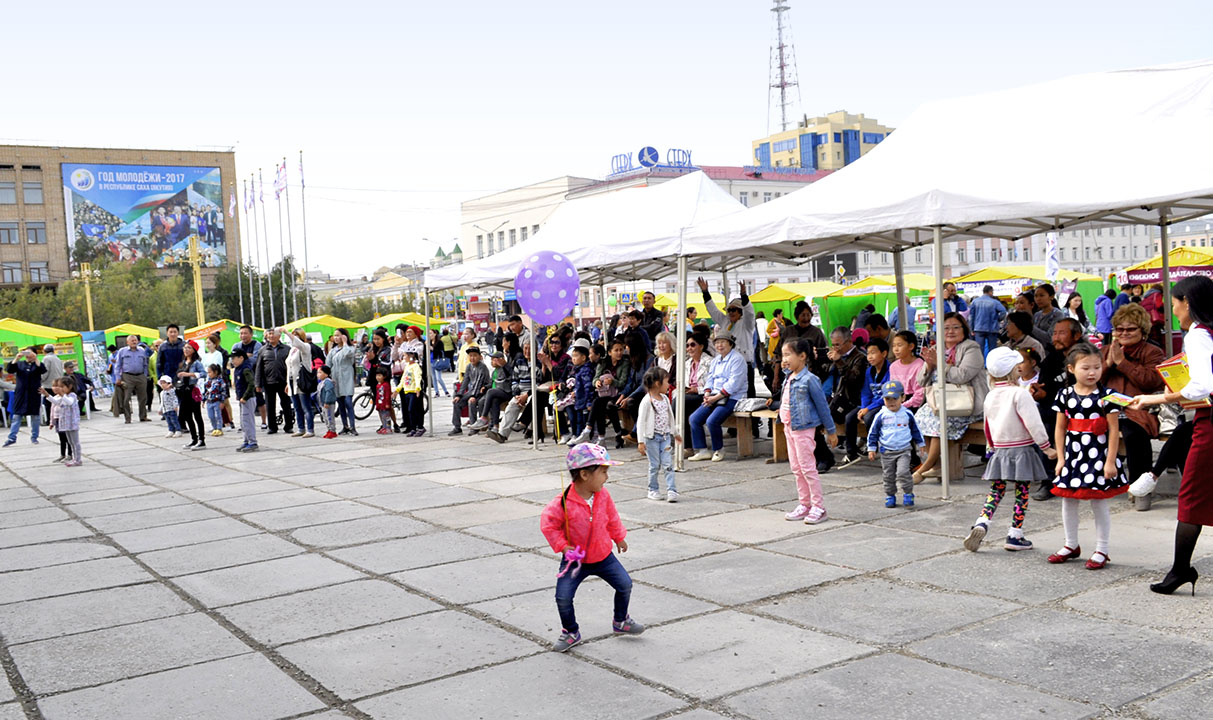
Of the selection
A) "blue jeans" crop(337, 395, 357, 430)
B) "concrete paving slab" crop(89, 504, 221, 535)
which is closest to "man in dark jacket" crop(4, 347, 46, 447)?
"blue jeans" crop(337, 395, 357, 430)

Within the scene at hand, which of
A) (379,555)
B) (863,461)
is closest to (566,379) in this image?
(863,461)

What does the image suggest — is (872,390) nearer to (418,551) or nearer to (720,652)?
(418,551)

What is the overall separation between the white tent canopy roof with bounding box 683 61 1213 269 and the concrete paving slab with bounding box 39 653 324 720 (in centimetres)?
622

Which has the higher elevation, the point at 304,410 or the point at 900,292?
the point at 900,292

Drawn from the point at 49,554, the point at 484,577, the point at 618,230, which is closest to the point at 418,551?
the point at 484,577

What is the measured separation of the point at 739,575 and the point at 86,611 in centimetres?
421

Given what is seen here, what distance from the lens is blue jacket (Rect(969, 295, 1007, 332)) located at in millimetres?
16781

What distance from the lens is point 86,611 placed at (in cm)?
661

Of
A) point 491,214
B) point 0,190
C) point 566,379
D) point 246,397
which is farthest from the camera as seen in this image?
point 491,214

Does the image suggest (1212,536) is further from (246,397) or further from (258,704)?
(246,397)

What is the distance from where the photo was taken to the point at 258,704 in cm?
472

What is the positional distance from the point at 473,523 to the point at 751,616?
3785mm

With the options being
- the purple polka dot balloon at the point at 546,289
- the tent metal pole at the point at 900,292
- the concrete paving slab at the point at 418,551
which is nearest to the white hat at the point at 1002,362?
the concrete paving slab at the point at 418,551

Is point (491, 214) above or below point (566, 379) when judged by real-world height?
above
